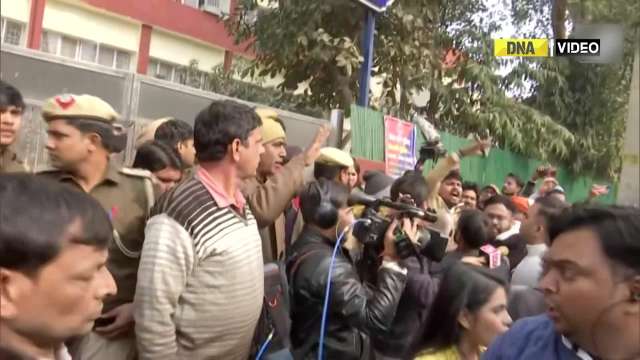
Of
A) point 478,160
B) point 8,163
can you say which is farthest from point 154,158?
point 478,160

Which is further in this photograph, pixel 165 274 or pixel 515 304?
pixel 515 304

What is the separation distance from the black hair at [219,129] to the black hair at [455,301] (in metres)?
0.92

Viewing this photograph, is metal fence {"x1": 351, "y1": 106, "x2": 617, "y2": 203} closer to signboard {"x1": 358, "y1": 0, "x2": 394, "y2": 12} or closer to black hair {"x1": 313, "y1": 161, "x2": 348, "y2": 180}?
signboard {"x1": 358, "y1": 0, "x2": 394, "y2": 12}

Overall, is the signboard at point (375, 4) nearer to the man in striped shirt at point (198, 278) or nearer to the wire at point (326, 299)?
the wire at point (326, 299)

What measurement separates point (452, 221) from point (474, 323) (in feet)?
6.79

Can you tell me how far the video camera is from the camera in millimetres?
3131

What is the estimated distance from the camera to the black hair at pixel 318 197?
3.14m

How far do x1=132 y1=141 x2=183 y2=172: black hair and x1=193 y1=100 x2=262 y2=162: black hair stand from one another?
A: 0.58m

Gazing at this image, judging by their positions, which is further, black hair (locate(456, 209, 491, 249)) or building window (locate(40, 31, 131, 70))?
building window (locate(40, 31, 131, 70))

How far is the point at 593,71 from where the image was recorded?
12.7 m

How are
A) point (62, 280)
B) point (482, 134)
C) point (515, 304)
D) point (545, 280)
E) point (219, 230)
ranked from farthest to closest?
point (482, 134)
point (515, 304)
point (219, 230)
point (545, 280)
point (62, 280)

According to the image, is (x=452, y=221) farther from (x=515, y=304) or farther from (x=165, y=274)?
(x=165, y=274)

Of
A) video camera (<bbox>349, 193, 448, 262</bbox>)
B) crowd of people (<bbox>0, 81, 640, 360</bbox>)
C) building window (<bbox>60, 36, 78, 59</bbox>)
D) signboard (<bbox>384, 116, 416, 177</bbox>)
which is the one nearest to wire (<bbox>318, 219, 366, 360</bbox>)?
crowd of people (<bbox>0, 81, 640, 360</bbox>)

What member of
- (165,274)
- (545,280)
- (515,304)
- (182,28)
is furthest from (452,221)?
(182,28)
